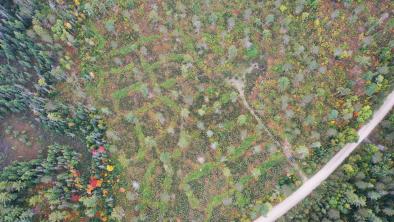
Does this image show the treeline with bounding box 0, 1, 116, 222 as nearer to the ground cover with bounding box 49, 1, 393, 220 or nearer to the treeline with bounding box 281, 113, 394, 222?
the ground cover with bounding box 49, 1, 393, 220

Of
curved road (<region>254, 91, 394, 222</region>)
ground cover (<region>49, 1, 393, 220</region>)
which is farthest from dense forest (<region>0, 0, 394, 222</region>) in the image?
curved road (<region>254, 91, 394, 222</region>)

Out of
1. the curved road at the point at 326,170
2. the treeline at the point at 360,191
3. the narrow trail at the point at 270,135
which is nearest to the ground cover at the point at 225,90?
the narrow trail at the point at 270,135

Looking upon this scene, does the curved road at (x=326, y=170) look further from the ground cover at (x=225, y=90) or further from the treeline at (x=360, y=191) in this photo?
the ground cover at (x=225, y=90)

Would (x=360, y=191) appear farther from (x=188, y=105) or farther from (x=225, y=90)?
(x=188, y=105)

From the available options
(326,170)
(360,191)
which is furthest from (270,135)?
(360,191)

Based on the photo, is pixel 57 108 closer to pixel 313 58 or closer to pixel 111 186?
pixel 111 186

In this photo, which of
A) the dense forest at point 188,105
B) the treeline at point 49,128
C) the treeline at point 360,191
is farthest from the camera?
the dense forest at point 188,105
